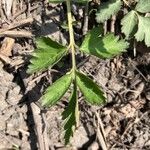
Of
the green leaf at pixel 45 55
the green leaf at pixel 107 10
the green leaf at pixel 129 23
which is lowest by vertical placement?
the green leaf at pixel 45 55

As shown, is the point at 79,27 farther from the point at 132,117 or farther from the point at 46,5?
the point at 132,117

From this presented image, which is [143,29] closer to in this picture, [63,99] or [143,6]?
[143,6]

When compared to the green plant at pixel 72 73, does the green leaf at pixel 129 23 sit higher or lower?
higher

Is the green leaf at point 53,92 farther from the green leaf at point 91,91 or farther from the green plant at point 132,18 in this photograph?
the green plant at point 132,18

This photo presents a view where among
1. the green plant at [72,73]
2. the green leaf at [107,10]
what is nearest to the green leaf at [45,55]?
the green plant at [72,73]

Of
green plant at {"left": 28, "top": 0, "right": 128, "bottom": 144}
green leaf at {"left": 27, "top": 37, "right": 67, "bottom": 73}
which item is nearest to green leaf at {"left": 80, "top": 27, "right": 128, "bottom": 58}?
green plant at {"left": 28, "top": 0, "right": 128, "bottom": 144}

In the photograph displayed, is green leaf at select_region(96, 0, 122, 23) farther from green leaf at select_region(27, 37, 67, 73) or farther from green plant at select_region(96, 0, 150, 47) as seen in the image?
green leaf at select_region(27, 37, 67, 73)

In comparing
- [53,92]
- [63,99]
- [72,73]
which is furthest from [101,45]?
[63,99]

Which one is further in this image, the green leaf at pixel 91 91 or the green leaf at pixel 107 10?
the green leaf at pixel 107 10
